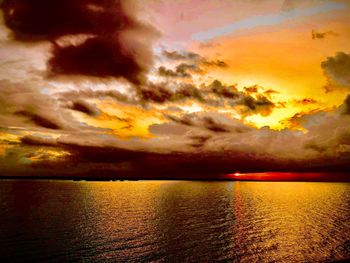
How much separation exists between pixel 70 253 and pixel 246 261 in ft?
74.5

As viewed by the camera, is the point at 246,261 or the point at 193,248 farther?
the point at 193,248

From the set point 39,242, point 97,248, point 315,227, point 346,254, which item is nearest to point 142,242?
point 97,248

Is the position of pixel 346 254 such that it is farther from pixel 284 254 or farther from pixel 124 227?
pixel 124 227

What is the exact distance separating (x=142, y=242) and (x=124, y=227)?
39.7ft

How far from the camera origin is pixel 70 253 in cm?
3569

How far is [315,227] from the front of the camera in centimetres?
5859

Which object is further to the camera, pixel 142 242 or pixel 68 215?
pixel 68 215

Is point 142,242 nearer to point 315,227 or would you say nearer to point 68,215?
point 68,215

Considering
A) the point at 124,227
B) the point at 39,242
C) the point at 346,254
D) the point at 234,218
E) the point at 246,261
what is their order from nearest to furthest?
the point at 246,261, the point at 346,254, the point at 39,242, the point at 124,227, the point at 234,218

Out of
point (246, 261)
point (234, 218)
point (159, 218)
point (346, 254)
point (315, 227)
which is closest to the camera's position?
point (246, 261)

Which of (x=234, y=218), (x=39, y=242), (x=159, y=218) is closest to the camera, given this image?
(x=39, y=242)

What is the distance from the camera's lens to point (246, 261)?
3506 cm

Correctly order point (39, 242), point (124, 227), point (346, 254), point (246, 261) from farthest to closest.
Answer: point (124, 227)
point (39, 242)
point (346, 254)
point (246, 261)

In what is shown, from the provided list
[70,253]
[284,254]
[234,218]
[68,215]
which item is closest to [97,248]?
[70,253]
